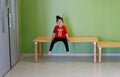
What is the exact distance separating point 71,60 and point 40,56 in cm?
77

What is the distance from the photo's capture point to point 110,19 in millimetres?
5523

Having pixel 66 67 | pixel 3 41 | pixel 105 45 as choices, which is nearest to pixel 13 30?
pixel 3 41

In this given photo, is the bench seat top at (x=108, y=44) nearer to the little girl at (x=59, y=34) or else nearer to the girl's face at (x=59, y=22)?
the little girl at (x=59, y=34)

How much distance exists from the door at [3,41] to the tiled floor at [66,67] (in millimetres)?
155

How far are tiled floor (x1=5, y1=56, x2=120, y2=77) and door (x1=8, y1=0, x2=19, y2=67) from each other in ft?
0.63

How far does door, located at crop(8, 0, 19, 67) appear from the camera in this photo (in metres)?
4.69

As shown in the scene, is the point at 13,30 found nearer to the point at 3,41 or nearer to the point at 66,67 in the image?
the point at 3,41

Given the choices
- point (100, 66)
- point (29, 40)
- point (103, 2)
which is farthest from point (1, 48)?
point (103, 2)

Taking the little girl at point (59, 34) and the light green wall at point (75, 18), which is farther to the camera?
the light green wall at point (75, 18)

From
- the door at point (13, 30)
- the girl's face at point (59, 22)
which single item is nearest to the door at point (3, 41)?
the door at point (13, 30)

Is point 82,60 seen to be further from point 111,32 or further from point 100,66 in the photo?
point 111,32

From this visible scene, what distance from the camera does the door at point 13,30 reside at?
4.69 meters

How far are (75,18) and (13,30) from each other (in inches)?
58.7

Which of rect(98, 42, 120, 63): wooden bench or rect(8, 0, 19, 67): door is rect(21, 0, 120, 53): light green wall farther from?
rect(8, 0, 19, 67): door
